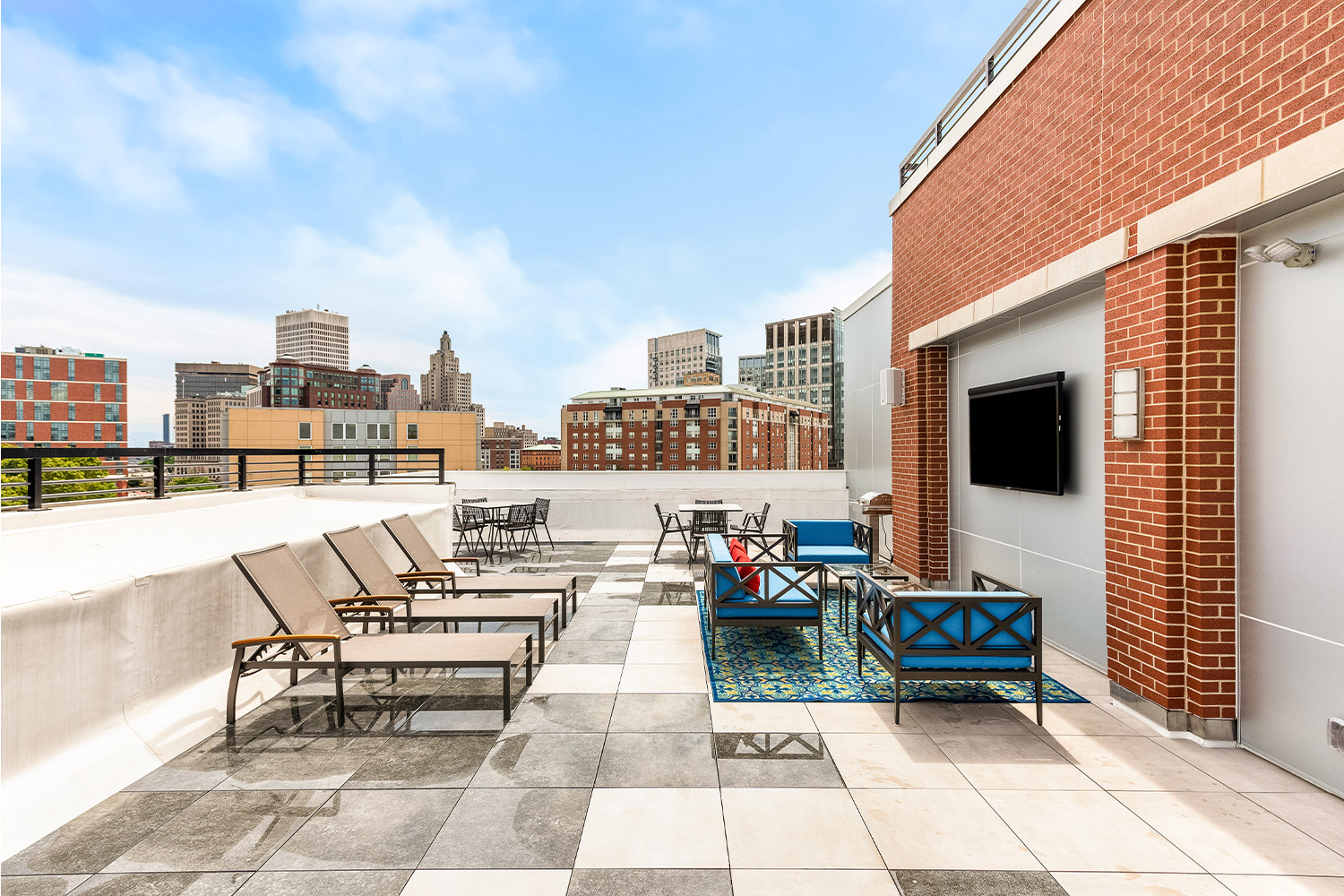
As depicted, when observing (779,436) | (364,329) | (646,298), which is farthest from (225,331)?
(779,436)

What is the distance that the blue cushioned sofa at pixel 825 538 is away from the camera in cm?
773

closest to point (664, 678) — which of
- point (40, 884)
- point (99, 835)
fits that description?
point (99, 835)

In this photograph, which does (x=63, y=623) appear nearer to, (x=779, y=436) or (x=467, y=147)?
(x=467, y=147)

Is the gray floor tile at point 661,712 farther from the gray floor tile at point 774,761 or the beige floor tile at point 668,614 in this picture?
the beige floor tile at point 668,614

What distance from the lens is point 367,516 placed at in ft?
25.8

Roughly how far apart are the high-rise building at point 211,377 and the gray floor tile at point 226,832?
9015 inches

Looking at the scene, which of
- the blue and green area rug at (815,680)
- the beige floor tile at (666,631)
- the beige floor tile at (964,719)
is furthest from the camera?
the beige floor tile at (666,631)

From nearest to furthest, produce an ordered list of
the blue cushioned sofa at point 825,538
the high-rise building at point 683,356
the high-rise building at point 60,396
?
the blue cushioned sofa at point 825,538
the high-rise building at point 60,396
the high-rise building at point 683,356

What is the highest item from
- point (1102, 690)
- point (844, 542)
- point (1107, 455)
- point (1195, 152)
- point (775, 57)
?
point (775, 57)

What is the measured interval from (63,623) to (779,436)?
6039 cm

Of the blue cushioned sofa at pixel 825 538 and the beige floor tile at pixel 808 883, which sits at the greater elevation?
the blue cushioned sofa at pixel 825 538

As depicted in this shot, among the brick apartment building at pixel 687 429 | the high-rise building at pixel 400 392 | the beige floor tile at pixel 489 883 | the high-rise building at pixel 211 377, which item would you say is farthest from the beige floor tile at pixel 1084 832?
the high-rise building at pixel 211 377

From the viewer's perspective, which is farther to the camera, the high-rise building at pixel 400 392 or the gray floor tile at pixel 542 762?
the high-rise building at pixel 400 392

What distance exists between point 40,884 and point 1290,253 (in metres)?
6.13
